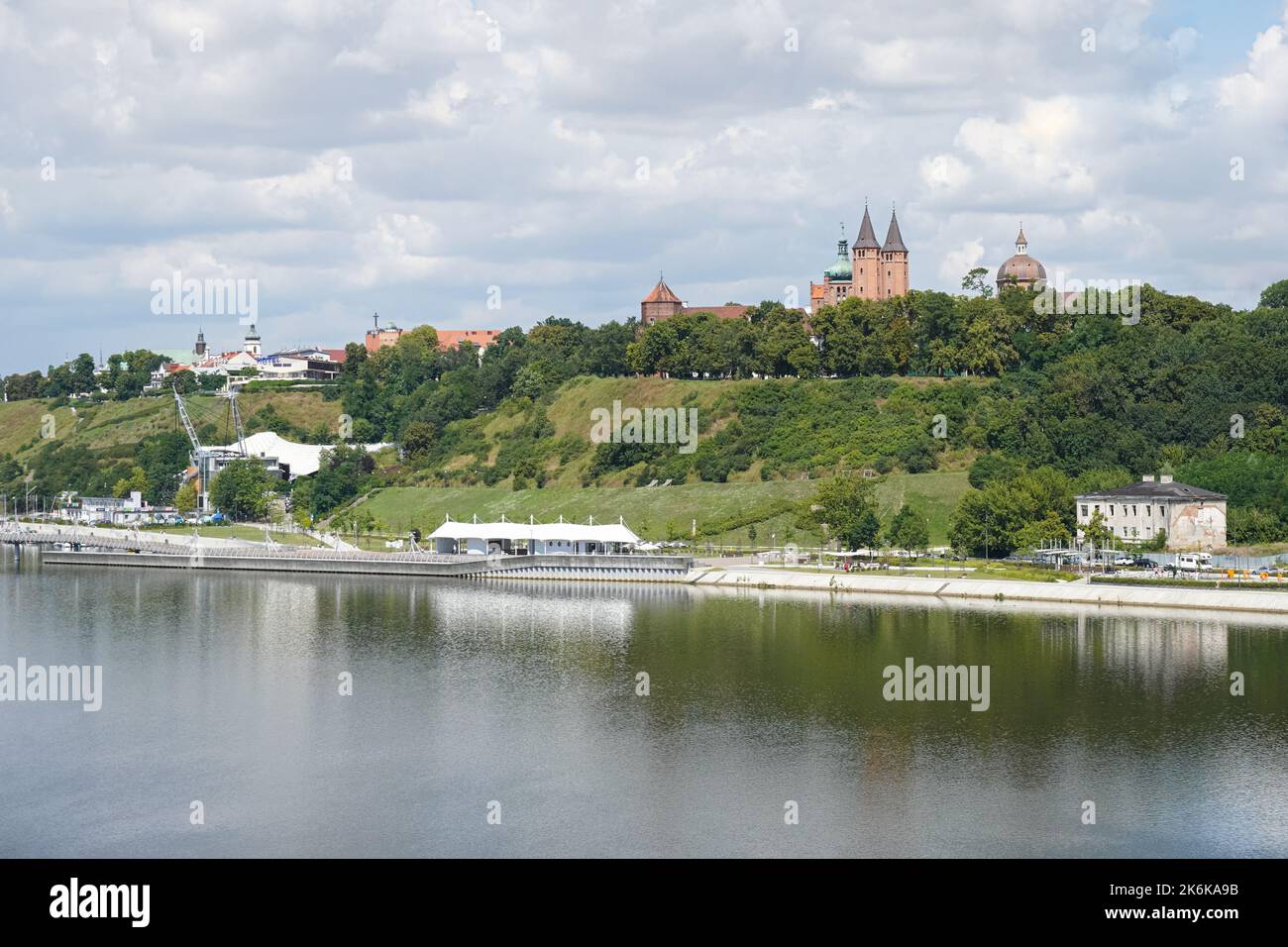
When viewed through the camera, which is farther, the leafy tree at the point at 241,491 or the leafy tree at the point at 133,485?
the leafy tree at the point at 133,485

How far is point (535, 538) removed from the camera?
103 m

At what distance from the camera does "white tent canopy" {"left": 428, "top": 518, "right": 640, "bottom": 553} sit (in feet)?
333

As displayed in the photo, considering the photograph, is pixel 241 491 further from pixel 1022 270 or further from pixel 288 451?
pixel 1022 270

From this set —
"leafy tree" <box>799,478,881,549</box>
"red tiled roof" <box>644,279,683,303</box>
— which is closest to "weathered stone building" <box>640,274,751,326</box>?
"red tiled roof" <box>644,279,683,303</box>

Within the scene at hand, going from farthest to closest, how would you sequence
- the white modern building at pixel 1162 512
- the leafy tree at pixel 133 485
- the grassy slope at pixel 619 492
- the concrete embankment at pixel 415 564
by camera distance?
1. the leafy tree at pixel 133 485
2. the grassy slope at pixel 619 492
3. the concrete embankment at pixel 415 564
4. the white modern building at pixel 1162 512

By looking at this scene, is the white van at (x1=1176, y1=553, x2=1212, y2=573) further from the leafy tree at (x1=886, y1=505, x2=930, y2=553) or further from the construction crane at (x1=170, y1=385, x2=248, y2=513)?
the construction crane at (x1=170, y1=385, x2=248, y2=513)

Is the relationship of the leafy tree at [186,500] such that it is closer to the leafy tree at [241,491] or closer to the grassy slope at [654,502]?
the leafy tree at [241,491]

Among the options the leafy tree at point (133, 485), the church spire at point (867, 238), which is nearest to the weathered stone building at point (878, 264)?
the church spire at point (867, 238)

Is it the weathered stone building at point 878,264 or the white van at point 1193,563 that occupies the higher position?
the weathered stone building at point 878,264

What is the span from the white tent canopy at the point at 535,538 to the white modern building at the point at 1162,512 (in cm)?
3045

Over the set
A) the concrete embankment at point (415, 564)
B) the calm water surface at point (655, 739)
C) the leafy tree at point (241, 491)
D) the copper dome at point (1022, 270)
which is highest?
the copper dome at point (1022, 270)

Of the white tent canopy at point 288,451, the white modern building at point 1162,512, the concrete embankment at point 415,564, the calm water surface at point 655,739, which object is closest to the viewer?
the calm water surface at point 655,739

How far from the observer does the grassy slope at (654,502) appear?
105125mm

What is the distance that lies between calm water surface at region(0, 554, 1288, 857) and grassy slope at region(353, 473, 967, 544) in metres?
29.3
